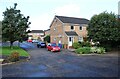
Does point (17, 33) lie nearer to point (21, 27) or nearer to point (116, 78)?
point (21, 27)

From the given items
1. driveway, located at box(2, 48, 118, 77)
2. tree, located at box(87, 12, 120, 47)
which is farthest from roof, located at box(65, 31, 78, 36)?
driveway, located at box(2, 48, 118, 77)

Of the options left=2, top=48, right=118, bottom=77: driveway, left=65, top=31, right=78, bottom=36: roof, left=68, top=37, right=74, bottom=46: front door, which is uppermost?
left=65, top=31, right=78, bottom=36: roof

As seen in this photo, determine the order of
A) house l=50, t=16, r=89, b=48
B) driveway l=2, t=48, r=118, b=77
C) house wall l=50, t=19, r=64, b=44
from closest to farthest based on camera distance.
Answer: driveway l=2, t=48, r=118, b=77, house l=50, t=16, r=89, b=48, house wall l=50, t=19, r=64, b=44

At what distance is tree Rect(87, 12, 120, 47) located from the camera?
35.2 m

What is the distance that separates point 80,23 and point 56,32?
6.90 m

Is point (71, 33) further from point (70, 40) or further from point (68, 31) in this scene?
point (70, 40)

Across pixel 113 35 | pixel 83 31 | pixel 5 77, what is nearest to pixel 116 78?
pixel 5 77

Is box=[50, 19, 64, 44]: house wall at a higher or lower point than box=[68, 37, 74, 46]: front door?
higher

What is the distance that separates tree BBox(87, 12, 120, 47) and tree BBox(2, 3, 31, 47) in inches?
529

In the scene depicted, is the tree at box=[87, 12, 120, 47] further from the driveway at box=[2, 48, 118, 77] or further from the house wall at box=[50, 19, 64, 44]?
the driveway at box=[2, 48, 118, 77]

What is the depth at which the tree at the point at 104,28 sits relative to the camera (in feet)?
115

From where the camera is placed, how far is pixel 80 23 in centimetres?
5028

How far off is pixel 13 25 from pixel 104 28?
17484 mm

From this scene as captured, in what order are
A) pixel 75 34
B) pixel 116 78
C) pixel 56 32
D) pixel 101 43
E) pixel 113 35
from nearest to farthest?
pixel 116 78, pixel 113 35, pixel 101 43, pixel 75 34, pixel 56 32
